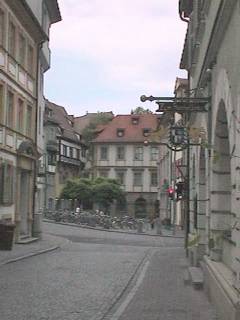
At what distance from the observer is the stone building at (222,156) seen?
901 cm

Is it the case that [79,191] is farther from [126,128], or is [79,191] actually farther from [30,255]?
[30,255]

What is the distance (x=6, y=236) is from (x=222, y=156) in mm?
15078

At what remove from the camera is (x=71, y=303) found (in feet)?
41.1

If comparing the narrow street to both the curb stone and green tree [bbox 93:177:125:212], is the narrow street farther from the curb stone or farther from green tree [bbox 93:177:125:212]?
green tree [bbox 93:177:125:212]

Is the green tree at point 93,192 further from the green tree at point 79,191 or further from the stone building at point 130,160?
the stone building at point 130,160

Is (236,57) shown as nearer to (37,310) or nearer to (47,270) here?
(37,310)

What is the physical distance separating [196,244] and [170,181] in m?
53.9

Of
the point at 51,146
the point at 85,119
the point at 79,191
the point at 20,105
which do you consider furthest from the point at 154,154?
the point at 20,105

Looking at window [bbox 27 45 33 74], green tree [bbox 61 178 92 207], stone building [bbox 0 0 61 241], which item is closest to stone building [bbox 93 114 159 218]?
green tree [bbox 61 178 92 207]

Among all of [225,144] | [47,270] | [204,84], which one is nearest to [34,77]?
[47,270]

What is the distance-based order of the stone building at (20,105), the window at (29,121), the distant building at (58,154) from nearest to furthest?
the stone building at (20,105) → the window at (29,121) → the distant building at (58,154)

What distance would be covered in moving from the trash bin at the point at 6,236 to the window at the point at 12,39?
24.8 feet

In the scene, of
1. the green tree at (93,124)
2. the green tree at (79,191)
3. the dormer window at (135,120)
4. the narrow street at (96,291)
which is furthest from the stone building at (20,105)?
the green tree at (93,124)

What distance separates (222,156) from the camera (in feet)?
41.8
